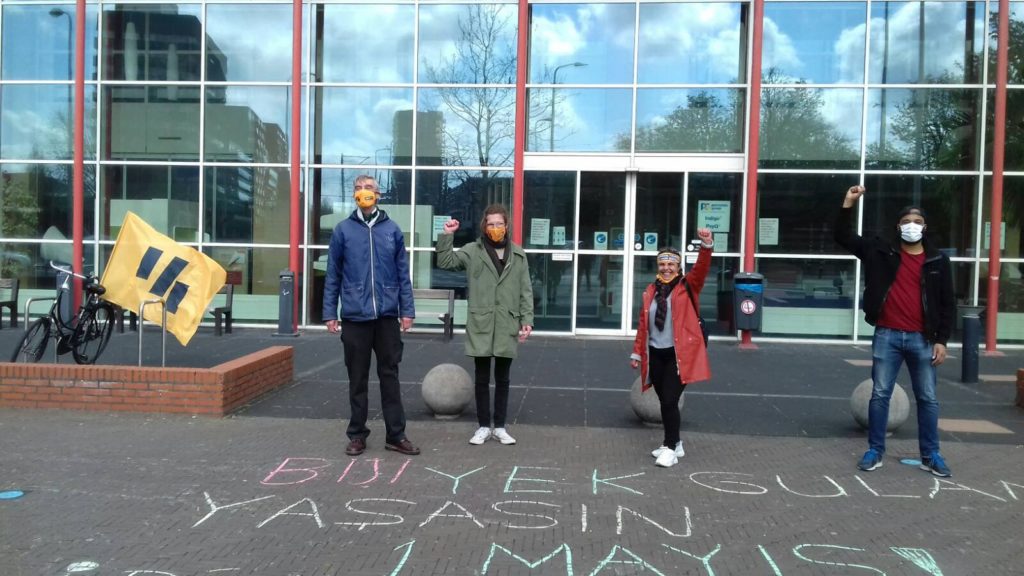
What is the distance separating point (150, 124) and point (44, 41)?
2527mm

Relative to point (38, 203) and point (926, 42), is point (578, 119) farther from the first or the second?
point (38, 203)

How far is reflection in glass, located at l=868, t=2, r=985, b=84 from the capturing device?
13.7 metres

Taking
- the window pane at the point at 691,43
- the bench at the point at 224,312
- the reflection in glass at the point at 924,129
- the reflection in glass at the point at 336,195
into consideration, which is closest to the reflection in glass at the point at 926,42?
the reflection in glass at the point at 924,129

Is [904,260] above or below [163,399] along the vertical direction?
above

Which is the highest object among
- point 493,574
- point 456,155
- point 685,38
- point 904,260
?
point 685,38

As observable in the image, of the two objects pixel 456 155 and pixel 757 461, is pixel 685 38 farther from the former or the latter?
pixel 757 461

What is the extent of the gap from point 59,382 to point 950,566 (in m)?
7.05

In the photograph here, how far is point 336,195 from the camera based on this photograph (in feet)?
48.1

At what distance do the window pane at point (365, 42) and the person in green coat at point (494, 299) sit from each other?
904 cm

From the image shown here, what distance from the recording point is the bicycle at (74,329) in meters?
8.47

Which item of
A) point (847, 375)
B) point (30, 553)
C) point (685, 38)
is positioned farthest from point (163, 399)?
point (685, 38)

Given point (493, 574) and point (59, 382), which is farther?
point (59, 382)

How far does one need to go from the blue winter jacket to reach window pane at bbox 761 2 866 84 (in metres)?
9.97

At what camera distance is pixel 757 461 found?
6207mm
